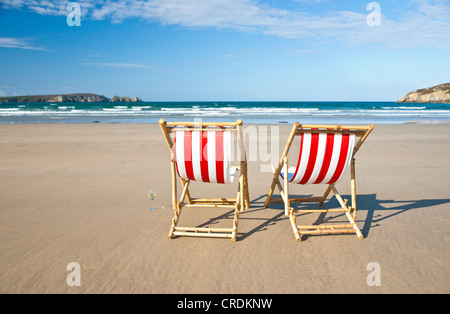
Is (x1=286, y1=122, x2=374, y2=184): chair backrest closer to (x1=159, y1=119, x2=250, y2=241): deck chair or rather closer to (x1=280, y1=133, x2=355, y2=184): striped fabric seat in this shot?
(x1=280, y1=133, x2=355, y2=184): striped fabric seat

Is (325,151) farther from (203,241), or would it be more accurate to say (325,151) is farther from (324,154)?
(203,241)

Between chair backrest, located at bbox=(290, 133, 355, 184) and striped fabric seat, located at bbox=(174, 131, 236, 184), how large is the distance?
2.59 ft

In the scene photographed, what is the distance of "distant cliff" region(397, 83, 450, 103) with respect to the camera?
231 ft

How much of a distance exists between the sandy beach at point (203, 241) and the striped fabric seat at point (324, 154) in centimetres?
71

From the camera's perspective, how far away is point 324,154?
3.15 meters

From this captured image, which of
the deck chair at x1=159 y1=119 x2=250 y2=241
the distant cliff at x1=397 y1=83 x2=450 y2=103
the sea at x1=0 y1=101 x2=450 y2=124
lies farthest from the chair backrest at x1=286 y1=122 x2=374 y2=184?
the distant cliff at x1=397 y1=83 x2=450 y2=103

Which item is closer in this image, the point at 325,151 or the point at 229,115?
the point at 325,151

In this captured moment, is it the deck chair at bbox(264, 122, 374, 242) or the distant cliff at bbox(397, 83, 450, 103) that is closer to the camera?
the deck chair at bbox(264, 122, 374, 242)

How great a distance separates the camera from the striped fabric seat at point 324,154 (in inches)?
122

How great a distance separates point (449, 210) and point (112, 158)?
22.1 feet

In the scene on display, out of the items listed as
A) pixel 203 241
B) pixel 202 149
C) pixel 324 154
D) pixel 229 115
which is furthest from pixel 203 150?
pixel 229 115

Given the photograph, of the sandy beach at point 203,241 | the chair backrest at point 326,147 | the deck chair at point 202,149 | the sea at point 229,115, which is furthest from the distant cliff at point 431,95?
the deck chair at point 202,149
